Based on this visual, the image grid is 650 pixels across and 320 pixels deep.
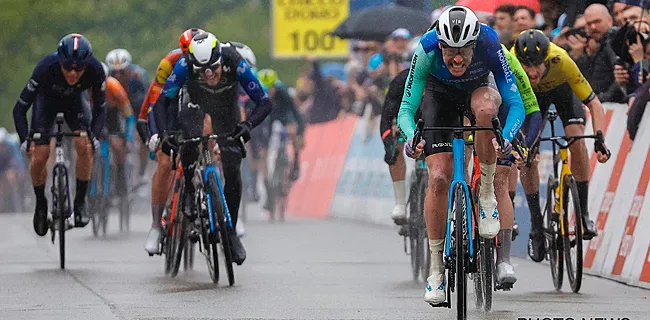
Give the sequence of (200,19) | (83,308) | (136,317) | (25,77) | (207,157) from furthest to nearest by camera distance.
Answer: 1. (200,19)
2. (25,77)
3. (207,157)
4. (83,308)
5. (136,317)

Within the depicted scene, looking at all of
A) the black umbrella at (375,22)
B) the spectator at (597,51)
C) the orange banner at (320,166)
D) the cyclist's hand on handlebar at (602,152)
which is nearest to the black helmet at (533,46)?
the cyclist's hand on handlebar at (602,152)

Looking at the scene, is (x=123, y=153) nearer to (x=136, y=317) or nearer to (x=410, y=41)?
(x=410, y=41)

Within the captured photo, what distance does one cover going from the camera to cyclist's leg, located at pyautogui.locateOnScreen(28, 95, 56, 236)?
48.7ft

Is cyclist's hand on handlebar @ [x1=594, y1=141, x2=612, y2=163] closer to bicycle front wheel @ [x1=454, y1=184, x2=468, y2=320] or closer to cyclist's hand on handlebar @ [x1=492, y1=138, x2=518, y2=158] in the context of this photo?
cyclist's hand on handlebar @ [x1=492, y1=138, x2=518, y2=158]

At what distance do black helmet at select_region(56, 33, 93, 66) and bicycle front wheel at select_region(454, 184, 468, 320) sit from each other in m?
5.36

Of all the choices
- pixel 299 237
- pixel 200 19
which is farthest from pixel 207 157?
pixel 200 19

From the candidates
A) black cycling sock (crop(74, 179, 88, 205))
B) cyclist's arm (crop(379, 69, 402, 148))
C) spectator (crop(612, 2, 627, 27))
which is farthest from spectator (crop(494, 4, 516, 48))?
black cycling sock (crop(74, 179, 88, 205))

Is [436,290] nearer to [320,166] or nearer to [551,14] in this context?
[551,14]

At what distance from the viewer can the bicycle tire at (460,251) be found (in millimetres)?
9391

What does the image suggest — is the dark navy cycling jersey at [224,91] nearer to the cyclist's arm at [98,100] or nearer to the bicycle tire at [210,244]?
the bicycle tire at [210,244]

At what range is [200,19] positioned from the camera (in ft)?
188

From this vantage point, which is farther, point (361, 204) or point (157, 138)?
point (361, 204)

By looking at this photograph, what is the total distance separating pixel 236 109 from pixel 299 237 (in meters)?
6.40

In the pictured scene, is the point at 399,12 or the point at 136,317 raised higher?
the point at 399,12
